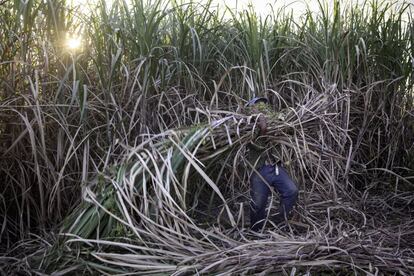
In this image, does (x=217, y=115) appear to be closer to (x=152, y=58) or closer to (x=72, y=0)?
(x=152, y=58)

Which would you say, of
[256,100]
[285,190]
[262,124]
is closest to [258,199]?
[285,190]

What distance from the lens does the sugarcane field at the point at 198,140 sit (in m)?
2.53

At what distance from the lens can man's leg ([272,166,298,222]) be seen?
10.1ft

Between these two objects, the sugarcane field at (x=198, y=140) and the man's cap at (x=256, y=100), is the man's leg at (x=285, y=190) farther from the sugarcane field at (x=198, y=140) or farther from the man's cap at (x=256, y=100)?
the man's cap at (x=256, y=100)

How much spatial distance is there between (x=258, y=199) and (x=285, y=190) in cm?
18

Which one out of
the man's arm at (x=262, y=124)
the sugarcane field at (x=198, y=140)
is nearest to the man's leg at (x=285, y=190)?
the sugarcane field at (x=198, y=140)

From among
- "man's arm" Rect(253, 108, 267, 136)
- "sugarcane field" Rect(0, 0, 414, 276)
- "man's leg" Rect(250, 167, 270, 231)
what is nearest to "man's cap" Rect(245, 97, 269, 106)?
"sugarcane field" Rect(0, 0, 414, 276)

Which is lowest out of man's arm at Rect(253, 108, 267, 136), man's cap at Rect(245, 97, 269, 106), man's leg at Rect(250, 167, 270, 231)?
man's leg at Rect(250, 167, 270, 231)

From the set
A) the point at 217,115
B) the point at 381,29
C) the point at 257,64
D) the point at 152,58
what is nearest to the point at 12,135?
the point at 152,58

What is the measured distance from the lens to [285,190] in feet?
10.1

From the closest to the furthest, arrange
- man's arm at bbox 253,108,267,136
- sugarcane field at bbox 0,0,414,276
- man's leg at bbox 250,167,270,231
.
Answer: sugarcane field at bbox 0,0,414,276 → man's arm at bbox 253,108,267,136 → man's leg at bbox 250,167,270,231

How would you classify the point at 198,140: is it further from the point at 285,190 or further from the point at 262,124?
the point at 285,190

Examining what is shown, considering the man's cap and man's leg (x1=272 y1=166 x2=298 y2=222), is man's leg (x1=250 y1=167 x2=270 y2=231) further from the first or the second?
the man's cap

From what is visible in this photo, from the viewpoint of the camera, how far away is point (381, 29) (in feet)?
13.5
